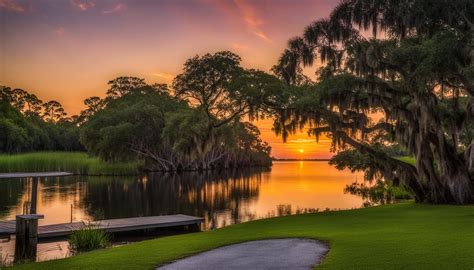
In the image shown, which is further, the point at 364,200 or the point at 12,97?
the point at 12,97

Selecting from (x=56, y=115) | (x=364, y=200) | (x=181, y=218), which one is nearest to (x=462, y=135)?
(x=364, y=200)

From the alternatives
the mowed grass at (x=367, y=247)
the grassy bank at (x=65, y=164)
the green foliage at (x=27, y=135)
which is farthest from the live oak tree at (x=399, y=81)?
the green foliage at (x=27, y=135)

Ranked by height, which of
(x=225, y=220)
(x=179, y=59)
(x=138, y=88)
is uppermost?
(x=138, y=88)

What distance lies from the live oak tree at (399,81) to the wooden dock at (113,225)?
7.09 meters

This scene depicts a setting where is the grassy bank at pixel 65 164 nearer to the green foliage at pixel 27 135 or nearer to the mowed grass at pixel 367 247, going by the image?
the green foliage at pixel 27 135

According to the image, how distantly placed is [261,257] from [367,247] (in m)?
2.70

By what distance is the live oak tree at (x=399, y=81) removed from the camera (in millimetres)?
17969

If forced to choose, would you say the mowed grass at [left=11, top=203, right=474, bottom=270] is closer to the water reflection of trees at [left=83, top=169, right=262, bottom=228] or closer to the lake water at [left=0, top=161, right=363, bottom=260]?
the lake water at [left=0, top=161, right=363, bottom=260]

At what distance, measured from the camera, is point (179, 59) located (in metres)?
34.6

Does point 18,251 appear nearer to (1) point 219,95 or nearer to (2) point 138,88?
(1) point 219,95

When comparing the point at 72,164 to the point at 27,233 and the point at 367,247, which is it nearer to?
the point at 27,233

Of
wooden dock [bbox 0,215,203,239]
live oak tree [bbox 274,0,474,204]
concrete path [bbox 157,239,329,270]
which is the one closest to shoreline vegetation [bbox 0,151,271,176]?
wooden dock [bbox 0,215,203,239]

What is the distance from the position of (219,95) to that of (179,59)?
295 inches

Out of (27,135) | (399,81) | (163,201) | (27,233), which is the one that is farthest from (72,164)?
(399,81)
